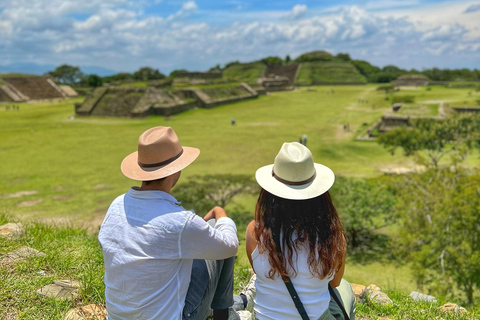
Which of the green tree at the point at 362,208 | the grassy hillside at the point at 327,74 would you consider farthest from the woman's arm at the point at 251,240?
the grassy hillside at the point at 327,74

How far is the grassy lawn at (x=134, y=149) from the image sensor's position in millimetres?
10219

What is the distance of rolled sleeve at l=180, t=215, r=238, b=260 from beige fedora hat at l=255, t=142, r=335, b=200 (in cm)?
40

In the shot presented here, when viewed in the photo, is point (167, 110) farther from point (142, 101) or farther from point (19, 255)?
point (19, 255)

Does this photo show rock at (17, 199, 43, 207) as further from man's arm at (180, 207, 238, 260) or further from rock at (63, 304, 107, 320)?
man's arm at (180, 207, 238, 260)

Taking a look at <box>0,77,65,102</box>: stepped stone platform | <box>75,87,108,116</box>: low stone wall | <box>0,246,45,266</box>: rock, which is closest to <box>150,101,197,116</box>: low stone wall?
<box>75,87,108,116</box>: low stone wall

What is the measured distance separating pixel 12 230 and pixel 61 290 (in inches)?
56.6

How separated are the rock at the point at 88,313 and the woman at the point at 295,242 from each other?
1.21 meters

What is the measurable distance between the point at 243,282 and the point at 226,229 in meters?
1.41

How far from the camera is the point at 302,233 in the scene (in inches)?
80.1

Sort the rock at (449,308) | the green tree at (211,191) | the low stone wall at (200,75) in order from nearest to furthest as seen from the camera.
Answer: the rock at (449,308), the green tree at (211,191), the low stone wall at (200,75)

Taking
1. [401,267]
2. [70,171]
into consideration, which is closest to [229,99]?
[70,171]

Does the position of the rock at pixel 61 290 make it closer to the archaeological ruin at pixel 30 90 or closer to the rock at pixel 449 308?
the rock at pixel 449 308

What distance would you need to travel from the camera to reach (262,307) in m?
2.15

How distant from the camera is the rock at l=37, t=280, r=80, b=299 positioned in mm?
2771
